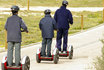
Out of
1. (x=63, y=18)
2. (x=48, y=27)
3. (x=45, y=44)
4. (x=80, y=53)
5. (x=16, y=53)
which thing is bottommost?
(x=80, y=53)

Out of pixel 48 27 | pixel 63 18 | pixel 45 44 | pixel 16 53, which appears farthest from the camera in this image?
pixel 63 18

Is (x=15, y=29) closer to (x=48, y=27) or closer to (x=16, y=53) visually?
(x=16, y=53)

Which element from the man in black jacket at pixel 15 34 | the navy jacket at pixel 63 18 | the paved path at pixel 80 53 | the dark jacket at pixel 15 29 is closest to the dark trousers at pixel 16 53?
the man in black jacket at pixel 15 34

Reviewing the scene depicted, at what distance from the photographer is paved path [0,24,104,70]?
14531 millimetres

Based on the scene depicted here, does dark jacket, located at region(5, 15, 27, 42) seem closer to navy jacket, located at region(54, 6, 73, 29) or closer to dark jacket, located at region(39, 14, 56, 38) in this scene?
dark jacket, located at region(39, 14, 56, 38)

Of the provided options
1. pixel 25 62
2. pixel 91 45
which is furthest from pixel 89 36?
pixel 25 62

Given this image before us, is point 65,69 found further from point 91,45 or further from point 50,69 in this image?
point 91,45

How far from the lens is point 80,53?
18531 mm

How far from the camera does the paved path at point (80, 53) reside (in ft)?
47.7

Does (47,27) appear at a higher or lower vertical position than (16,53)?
higher

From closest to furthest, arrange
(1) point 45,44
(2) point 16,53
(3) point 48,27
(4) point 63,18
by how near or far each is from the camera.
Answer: (2) point 16,53, (3) point 48,27, (1) point 45,44, (4) point 63,18

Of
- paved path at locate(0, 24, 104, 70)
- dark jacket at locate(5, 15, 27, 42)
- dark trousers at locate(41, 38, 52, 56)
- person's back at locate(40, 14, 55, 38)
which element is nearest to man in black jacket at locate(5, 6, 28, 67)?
dark jacket at locate(5, 15, 27, 42)

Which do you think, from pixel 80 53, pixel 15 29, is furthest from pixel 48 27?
pixel 80 53

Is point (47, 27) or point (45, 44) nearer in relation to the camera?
point (47, 27)
